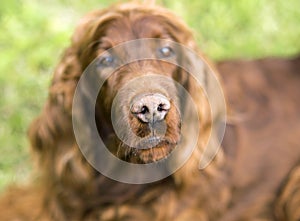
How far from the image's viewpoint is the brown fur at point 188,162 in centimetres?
379

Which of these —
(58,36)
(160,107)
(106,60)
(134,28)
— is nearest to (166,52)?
(134,28)

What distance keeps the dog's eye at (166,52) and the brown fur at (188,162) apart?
0.08 m

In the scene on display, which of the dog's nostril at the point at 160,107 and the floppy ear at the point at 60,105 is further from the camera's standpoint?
the floppy ear at the point at 60,105

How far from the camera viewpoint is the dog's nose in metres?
3.16

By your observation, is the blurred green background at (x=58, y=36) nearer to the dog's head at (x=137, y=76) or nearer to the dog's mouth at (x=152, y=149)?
the dog's head at (x=137, y=76)

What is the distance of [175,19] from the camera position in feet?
12.6

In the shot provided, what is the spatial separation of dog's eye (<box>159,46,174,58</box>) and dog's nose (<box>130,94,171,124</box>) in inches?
18.9

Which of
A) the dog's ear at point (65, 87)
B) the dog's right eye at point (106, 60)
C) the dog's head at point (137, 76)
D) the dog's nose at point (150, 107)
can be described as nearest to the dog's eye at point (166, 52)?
the dog's head at point (137, 76)

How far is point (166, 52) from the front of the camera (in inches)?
144

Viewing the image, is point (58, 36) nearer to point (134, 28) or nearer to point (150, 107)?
point (134, 28)

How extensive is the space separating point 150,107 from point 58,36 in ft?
9.01

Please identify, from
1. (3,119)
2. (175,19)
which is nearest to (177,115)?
(175,19)

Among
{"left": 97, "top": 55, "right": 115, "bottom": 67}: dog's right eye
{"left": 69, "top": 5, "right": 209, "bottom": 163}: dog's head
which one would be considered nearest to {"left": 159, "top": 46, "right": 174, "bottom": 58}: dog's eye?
{"left": 69, "top": 5, "right": 209, "bottom": 163}: dog's head

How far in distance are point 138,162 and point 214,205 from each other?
2.24ft
